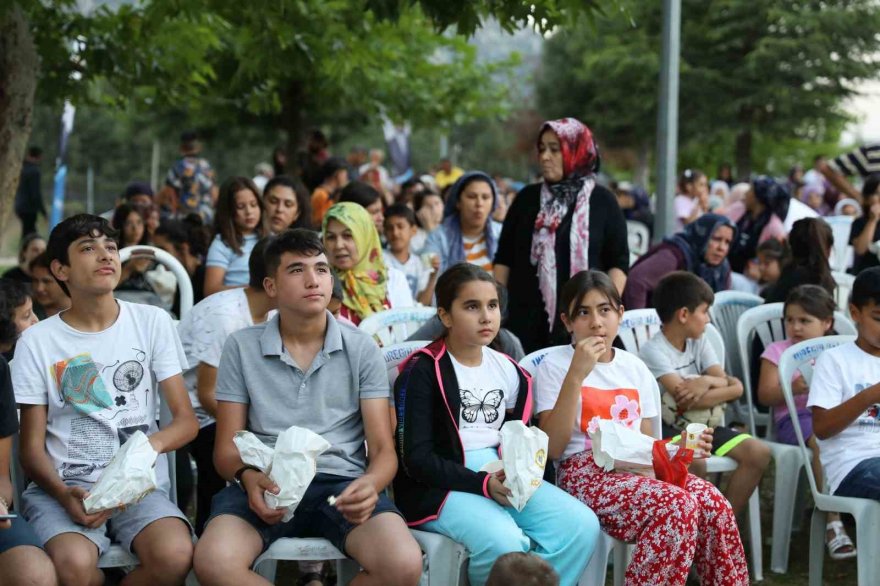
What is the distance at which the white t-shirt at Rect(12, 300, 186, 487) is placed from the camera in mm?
3645

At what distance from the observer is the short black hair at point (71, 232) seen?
148 inches

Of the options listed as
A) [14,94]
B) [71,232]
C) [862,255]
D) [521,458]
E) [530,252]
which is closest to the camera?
[521,458]

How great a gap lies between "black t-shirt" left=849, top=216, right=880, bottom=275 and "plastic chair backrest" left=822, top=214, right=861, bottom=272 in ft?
1.87

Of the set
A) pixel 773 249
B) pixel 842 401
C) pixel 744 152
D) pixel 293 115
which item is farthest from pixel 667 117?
pixel 744 152

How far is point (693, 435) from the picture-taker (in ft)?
12.7

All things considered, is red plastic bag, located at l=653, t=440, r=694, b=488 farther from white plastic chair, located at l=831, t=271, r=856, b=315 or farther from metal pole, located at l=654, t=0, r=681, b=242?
metal pole, located at l=654, t=0, r=681, b=242

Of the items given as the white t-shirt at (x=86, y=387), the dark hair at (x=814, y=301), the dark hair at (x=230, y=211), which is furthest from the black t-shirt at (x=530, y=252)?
the white t-shirt at (x=86, y=387)

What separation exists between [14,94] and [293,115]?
8968mm

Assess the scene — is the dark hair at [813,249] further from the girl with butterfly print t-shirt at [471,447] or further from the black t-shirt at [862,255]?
the girl with butterfly print t-shirt at [471,447]

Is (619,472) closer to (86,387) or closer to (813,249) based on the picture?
(86,387)

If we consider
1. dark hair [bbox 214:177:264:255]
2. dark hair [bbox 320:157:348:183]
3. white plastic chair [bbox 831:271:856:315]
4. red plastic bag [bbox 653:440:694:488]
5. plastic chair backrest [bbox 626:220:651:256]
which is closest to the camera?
red plastic bag [bbox 653:440:694:488]

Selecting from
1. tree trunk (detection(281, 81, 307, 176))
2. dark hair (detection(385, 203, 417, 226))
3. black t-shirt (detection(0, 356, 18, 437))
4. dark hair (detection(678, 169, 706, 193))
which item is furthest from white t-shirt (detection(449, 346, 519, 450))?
tree trunk (detection(281, 81, 307, 176))

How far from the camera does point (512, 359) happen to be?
14.1ft

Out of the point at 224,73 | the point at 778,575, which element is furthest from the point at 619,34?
the point at 778,575
